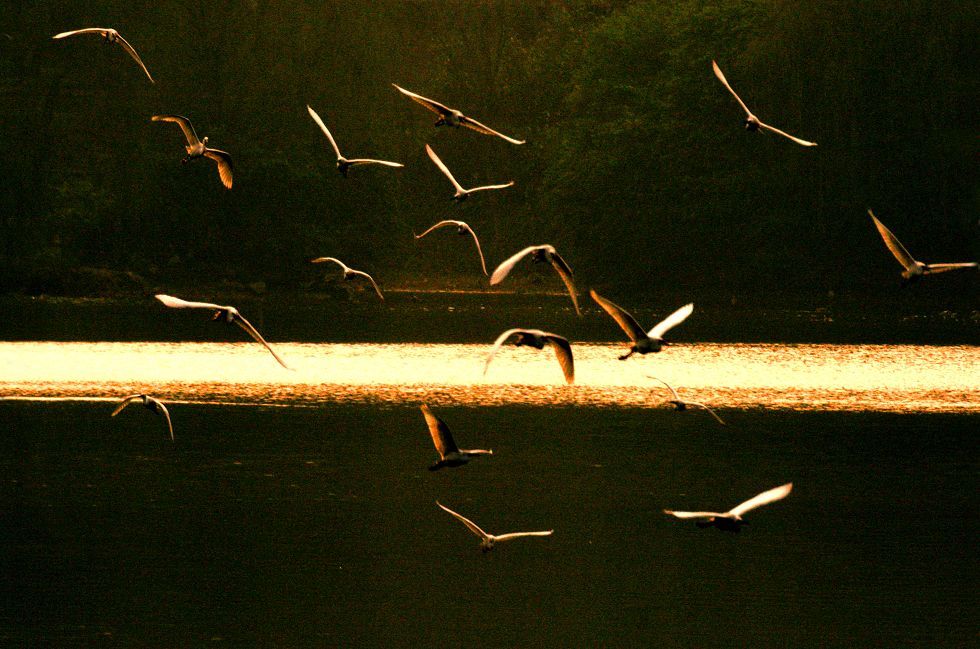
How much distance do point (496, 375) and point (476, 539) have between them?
3018 centimetres

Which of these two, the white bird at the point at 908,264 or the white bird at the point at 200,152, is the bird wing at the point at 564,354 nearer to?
the white bird at the point at 908,264

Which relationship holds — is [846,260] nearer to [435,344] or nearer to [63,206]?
[435,344]

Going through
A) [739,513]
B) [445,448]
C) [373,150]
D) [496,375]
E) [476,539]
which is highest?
[445,448]

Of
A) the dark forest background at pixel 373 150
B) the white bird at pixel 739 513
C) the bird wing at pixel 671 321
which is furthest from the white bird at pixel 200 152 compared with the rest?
the dark forest background at pixel 373 150

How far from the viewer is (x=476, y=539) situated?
25.7 meters

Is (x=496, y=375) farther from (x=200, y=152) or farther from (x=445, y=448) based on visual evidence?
(x=445, y=448)

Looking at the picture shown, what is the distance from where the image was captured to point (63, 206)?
92938 mm

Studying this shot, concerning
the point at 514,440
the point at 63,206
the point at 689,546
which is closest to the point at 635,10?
the point at 63,206

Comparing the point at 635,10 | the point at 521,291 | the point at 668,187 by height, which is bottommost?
the point at 521,291

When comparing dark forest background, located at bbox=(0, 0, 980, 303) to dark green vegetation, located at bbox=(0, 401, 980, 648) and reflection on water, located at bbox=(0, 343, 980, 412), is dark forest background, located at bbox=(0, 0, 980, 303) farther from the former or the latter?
dark green vegetation, located at bbox=(0, 401, 980, 648)

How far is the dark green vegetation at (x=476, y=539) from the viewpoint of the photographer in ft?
65.9

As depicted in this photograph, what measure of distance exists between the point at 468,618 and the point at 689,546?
6185 millimetres

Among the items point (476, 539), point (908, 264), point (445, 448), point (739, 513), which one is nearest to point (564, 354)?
point (445, 448)

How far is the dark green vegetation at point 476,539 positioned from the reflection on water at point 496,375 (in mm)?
6139
